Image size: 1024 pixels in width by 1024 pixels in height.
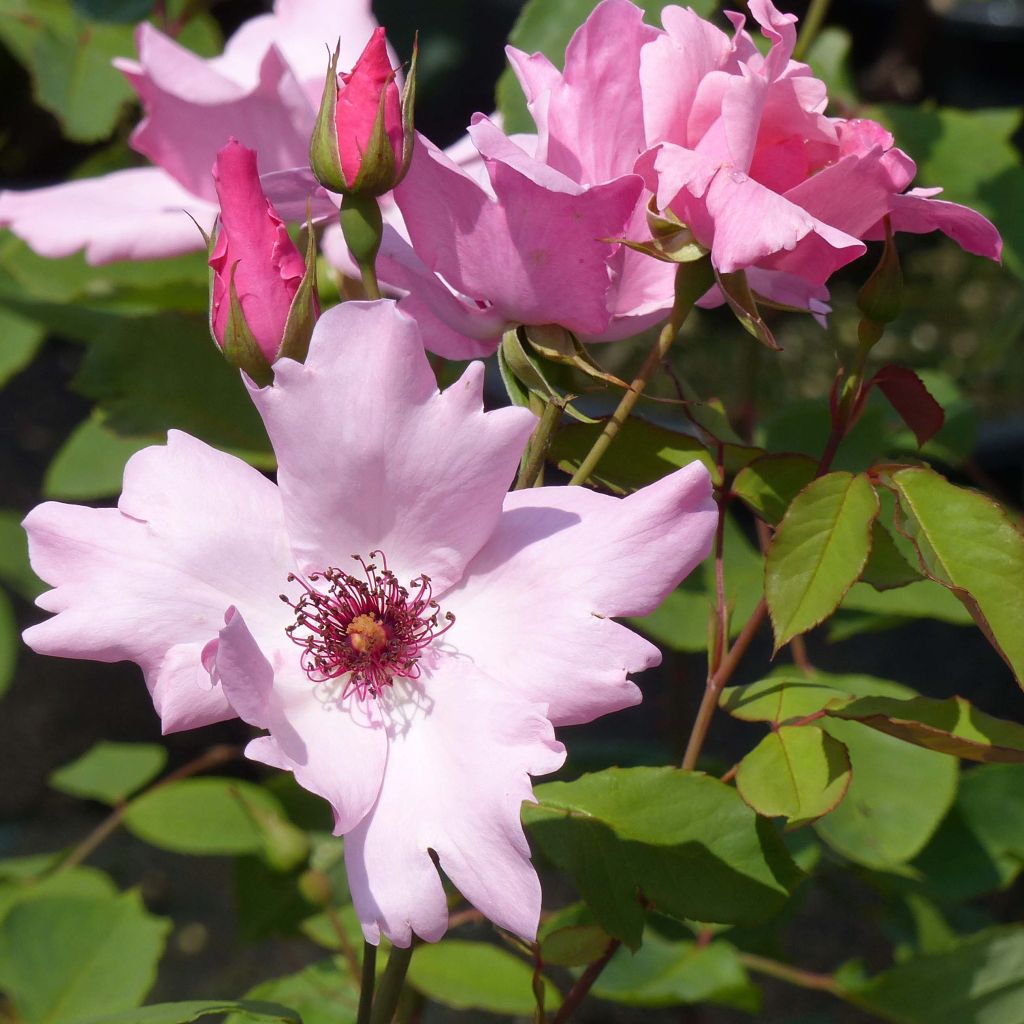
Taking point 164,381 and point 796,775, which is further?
point 164,381

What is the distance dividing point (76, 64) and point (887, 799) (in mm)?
881

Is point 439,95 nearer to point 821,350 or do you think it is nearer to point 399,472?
point 821,350

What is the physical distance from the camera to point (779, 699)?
0.59 metres

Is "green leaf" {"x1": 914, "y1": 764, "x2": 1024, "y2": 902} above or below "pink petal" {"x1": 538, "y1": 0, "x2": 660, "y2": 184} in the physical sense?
below

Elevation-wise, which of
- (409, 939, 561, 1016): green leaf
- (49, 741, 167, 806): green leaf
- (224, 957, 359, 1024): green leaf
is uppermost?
(224, 957, 359, 1024): green leaf

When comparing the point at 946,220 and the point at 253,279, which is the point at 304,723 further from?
the point at 946,220

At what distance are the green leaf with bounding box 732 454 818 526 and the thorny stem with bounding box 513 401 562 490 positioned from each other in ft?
0.32

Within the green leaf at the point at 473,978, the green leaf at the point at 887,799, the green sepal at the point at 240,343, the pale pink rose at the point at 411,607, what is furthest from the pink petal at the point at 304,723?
the green leaf at the point at 473,978

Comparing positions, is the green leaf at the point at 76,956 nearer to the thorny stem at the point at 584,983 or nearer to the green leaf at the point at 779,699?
the thorny stem at the point at 584,983

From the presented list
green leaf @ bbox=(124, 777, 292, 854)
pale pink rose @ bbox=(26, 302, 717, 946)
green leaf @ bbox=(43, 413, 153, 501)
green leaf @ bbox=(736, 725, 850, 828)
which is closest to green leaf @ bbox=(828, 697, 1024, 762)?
green leaf @ bbox=(736, 725, 850, 828)

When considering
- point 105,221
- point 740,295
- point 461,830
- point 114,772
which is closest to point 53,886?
point 114,772

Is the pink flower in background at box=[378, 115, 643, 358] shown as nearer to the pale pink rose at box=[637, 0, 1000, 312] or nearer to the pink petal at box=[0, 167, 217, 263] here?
the pale pink rose at box=[637, 0, 1000, 312]

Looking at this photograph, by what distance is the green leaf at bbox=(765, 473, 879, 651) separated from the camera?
1.66ft

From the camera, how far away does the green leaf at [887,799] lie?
74cm
